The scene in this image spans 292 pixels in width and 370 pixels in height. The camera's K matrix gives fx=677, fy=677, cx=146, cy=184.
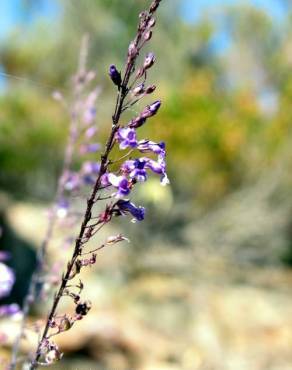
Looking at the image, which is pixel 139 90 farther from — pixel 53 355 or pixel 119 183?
pixel 53 355

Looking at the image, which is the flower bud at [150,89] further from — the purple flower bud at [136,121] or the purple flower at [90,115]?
the purple flower at [90,115]

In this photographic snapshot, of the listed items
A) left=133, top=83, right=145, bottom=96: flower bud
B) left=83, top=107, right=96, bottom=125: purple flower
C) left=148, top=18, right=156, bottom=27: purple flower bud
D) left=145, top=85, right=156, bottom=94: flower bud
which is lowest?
left=145, top=85, right=156, bottom=94: flower bud

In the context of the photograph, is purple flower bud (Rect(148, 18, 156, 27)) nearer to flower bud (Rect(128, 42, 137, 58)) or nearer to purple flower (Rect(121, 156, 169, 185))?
flower bud (Rect(128, 42, 137, 58))

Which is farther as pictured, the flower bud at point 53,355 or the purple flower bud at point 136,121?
the flower bud at point 53,355

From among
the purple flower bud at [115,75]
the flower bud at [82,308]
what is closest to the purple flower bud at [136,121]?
the purple flower bud at [115,75]

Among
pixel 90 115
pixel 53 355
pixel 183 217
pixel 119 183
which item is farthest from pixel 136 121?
pixel 183 217

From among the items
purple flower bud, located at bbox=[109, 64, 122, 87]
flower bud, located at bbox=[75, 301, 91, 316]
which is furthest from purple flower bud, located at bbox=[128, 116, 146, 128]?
flower bud, located at bbox=[75, 301, 91, 316]

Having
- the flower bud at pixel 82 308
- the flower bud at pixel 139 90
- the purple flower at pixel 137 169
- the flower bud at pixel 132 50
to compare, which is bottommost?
the flower bud at pixel 82 308
